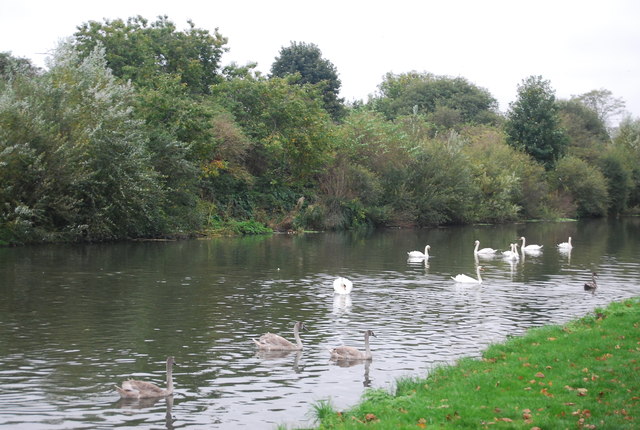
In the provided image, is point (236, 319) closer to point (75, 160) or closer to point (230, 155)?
point (75, 160)

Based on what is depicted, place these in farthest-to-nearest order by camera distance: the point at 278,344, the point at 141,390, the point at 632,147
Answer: the point at 632,147 < the point at 278,344 < the point at 141,390

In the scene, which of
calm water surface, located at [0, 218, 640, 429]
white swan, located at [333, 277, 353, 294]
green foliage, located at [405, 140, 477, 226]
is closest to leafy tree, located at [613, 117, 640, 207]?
green foliage, located at [405, 140, 477, 226]

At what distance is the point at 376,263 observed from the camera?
36.4 meters

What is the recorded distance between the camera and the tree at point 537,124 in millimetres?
89125

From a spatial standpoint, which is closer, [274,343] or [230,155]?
[274,343]

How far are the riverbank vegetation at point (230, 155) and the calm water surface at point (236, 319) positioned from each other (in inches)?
149

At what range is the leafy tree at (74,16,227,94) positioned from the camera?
56.7m

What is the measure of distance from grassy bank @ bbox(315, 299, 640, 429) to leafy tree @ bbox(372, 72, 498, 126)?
91.2 meters

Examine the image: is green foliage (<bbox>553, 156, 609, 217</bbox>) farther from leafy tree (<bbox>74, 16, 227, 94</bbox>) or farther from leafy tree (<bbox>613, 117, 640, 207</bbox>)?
leafy tree (<bbox>74, 16, 227, 94</bbox>)

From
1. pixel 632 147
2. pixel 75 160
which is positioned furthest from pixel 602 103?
pixel 75 160

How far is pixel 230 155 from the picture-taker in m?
55.5

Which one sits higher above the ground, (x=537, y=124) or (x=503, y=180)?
(x=537, y=124)

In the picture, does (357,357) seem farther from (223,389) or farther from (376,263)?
(376,263)

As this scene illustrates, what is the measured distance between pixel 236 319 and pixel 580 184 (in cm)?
7491
